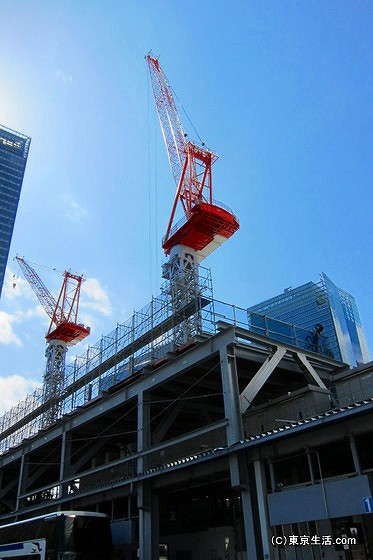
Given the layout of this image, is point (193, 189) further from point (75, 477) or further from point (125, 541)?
point (125, 541)

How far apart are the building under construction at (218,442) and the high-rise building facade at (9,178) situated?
367ft

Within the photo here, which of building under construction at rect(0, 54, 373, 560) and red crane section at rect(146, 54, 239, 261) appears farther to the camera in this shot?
red crane section at rect(146, 54, 239, 261)

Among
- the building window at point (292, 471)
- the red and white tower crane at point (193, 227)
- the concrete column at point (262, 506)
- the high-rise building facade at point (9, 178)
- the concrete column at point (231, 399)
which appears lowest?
the concrete column at point (262, 506)

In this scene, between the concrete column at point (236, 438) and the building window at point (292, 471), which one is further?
the building window at point (292, 471)

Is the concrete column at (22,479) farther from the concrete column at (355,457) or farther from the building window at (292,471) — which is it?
the concrete column at (355,457)

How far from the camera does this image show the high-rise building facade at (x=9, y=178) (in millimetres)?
144250

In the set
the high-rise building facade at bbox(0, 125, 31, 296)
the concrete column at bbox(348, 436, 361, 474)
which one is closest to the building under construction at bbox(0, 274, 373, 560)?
the concrete column at bbox(348, 436, 361, 474)

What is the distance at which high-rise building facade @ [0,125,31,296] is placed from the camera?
144 m

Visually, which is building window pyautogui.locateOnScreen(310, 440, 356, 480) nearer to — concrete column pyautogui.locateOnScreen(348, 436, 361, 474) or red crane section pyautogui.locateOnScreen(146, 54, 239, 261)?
concrete column pyautogui.locateOnScreen(348, 436, 361, 474)

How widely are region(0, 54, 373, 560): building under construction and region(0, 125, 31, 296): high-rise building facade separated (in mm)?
111765

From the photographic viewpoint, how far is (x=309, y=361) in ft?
82.0

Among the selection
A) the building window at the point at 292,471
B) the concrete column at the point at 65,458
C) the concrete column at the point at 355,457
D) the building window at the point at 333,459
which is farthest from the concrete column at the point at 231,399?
the concrete column at the point at 65,458

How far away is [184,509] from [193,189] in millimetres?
31549

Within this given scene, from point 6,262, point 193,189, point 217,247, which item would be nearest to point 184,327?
point 217,247
